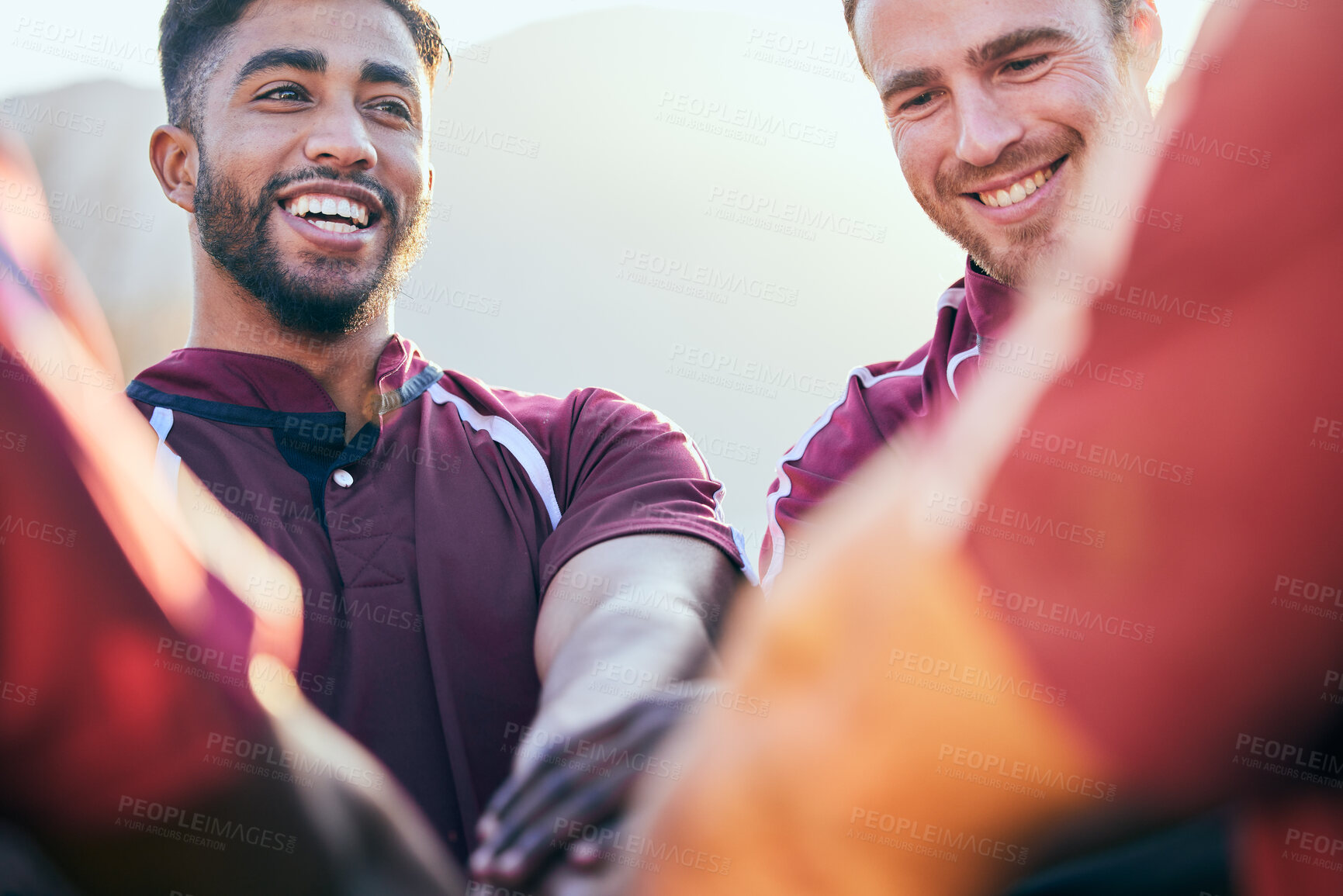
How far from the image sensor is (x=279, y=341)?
1651mm

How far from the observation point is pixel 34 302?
3.81 feet

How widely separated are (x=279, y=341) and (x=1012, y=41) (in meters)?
1.36

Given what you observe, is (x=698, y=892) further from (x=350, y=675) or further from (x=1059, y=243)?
(x=1059, y=243)

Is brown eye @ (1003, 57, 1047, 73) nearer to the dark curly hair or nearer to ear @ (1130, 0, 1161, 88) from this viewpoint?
ear @ (1130, 0, 1161, 88)

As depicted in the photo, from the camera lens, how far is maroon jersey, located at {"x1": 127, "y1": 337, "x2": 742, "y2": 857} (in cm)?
130

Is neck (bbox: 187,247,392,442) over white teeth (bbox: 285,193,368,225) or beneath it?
beneath

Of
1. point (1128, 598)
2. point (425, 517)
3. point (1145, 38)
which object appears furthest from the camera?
point (1145, 38)

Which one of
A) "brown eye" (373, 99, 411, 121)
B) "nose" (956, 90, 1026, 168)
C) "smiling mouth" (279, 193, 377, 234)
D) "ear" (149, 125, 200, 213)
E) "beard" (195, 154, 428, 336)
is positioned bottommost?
"beard" (195, 154, 428, 336)

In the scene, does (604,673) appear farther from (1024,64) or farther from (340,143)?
(1024,64)

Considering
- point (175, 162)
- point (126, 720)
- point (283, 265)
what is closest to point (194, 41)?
point (175, 162)

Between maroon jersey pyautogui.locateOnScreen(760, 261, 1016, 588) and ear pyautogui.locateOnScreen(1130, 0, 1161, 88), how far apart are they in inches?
17.7

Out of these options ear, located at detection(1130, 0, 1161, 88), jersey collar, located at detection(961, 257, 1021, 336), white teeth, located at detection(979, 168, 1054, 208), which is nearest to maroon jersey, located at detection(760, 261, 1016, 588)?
jersey collar, located at detection(961, 257, 1021, 336)

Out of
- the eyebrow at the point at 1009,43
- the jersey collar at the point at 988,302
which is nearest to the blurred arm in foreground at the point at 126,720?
the jersey collar at the point at 988,302

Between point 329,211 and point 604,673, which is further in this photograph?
point 329,211
